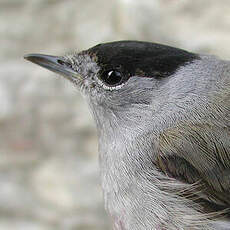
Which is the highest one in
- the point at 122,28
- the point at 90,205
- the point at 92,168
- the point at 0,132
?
the point at 122,28

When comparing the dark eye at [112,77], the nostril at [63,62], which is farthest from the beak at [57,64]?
the dark eye at [112,77]

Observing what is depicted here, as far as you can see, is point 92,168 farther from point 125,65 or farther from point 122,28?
point 125,65

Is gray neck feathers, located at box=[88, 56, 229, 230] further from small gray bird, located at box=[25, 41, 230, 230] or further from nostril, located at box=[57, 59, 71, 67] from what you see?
nostril, located at box=[57, 59, 71, 67]

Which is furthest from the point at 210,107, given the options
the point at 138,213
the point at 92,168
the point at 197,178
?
the point at 92,168

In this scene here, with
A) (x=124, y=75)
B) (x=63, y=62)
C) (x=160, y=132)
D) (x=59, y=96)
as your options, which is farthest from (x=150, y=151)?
(x=59, y=96)

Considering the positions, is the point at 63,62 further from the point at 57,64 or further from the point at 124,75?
the point at 124,75

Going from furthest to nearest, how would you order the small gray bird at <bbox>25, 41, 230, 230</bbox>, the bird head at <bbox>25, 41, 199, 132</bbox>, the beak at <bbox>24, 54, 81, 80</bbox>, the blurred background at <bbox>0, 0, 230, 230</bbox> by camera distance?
1. the blurred background at <bbox>0, 0, 230, 230</bbox>
2. the beak at <bbox>24, 54, 81, 80</bbox>
3. the bird head at <bbox>25, 41, 199, 132</bbox>
4. the small gray bird at <bbox>25, 41, 230, 230</bbox>

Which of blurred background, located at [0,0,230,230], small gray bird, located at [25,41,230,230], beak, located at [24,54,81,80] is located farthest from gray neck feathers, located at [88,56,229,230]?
blurred background, located at [0,0,230,230]
